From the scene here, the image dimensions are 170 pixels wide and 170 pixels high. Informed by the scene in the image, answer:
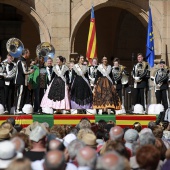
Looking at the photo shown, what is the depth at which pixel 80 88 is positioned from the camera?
55.9ft

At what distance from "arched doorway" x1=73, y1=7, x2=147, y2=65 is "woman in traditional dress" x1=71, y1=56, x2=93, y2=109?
915 centimetres

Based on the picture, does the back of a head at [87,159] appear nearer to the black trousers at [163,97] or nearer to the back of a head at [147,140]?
the back of a head at [147,140]

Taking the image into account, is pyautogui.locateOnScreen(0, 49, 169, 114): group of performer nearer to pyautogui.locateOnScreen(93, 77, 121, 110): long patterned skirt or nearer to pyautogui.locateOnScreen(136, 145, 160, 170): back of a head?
pyautogui.locateOnScreen(93, 77, 121, 110): long patterned skirt

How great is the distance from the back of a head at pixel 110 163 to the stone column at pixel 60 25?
15473 mm

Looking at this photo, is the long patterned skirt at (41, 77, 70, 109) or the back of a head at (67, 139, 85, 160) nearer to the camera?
the back of a head at (67, 139, 85, 160)

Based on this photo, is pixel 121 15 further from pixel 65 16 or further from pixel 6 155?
pixel 6 155

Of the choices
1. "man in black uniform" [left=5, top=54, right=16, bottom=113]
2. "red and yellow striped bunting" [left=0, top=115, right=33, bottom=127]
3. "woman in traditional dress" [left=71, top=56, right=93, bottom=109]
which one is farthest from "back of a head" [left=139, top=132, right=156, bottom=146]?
"man in black uniform" [left=5, top=54, right=16, bottom=113]

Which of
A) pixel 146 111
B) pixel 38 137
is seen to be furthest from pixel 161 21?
pixel 38 137

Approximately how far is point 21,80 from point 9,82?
23.5 inches

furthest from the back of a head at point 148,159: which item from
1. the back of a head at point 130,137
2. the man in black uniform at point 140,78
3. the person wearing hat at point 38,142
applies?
the man in black uniform at point 140,78

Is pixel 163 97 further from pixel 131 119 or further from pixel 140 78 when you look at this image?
pixel 131 119

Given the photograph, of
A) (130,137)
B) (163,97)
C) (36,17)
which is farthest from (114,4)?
(130,137)

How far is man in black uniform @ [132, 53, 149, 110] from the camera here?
17.8 m

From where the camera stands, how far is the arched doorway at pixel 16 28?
25.2 metres
